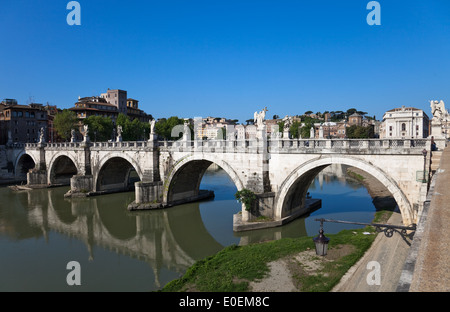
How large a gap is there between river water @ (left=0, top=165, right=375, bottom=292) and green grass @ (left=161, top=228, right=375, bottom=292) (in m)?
2.12

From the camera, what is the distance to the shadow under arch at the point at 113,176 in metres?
33.5

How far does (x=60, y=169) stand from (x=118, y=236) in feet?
92.7

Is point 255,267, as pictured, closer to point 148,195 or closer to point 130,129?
point 148,195

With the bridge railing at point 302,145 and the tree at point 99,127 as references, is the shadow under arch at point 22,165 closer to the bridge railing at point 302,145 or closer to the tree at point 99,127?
the tree at point 99,127

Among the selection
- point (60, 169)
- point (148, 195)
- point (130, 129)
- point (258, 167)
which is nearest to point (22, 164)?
point (60, 169)

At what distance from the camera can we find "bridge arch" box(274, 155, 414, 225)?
15125 millimetres

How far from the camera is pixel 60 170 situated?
43250mm

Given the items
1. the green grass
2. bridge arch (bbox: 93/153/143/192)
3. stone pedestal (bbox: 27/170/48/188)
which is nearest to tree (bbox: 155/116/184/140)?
stone pedestal (bbox: 27/170/48/188)

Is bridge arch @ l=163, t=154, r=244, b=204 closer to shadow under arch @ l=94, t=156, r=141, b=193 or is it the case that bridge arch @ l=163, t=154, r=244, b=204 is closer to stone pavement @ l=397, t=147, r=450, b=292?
shadow under arch @ l=94, t=156, r=141, b=193

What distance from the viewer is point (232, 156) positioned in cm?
2195

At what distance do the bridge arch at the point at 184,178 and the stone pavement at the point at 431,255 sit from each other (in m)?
18.3

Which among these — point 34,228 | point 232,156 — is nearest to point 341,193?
point 232,156
